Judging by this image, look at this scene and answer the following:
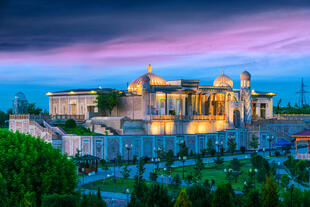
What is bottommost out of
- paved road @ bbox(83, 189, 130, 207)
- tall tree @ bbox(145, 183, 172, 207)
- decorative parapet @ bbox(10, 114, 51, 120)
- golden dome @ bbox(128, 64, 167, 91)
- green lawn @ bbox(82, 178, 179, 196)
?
paved road @ bbox(83, 189, 130, 207)

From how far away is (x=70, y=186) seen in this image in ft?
97.7

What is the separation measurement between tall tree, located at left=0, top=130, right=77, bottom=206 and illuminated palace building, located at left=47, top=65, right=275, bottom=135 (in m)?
25.9

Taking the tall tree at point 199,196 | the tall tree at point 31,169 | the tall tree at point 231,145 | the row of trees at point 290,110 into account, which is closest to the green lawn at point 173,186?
the tall tree at point 199,196

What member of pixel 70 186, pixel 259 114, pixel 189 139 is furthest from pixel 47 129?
pixel 259 114

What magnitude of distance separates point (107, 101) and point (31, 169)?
3399 cm

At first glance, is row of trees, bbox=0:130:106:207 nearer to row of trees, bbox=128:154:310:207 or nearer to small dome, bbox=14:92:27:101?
row of trees, bbox=128:154:310:207

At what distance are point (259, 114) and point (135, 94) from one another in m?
21.5

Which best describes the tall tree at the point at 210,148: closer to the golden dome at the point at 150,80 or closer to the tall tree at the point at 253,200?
the golden dome at the point at 150,80

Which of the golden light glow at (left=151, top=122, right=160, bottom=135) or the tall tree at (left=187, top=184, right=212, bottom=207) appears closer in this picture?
the tall tree at (left=187, top=184, right=212, bottom=207)

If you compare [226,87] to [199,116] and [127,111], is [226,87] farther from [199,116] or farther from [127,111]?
[127,111]

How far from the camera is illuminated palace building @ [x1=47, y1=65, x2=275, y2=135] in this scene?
57906 millimetres

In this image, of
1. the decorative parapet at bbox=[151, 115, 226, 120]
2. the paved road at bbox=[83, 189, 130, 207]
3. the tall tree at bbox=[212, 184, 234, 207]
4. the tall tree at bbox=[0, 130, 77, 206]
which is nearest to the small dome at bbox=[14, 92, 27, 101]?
the decorative parapet at bbox=[151, 115, 226, 120]

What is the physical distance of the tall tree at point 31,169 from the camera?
27.2 meters

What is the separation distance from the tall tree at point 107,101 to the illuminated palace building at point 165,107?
883 mm
